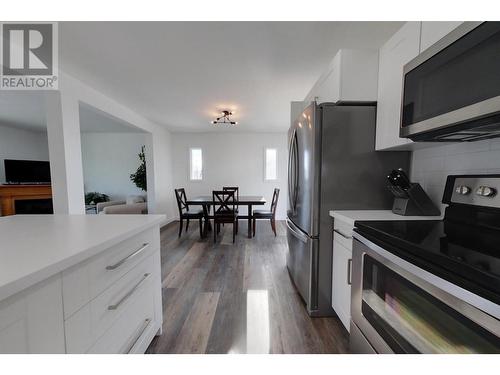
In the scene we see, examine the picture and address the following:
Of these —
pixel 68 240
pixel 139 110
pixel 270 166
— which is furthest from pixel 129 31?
pixel 270 166

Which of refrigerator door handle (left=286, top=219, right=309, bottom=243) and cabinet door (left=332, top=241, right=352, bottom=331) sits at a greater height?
refrigerator door handle (left=286, top=219, right=309, bottom=243)

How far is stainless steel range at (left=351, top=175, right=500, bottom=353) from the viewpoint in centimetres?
54

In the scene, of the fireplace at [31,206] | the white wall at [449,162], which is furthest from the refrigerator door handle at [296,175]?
the fireplace at [31,206]

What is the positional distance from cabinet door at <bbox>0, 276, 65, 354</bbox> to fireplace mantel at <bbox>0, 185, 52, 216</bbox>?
5506 mm

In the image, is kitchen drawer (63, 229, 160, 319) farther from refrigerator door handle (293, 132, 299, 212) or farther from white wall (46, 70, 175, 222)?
white wall (46, 70, 175, 222)

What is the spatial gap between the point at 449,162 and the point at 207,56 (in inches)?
81.0

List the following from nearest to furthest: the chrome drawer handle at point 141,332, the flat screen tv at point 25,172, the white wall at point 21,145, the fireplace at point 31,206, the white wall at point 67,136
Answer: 1. the chrome drawer handle at point 141,332
2. the white wall at point 67,136
3. the fireplace at point 31,206
4. the flat screen tv at point 25,172
5. the white wall at point 21,145

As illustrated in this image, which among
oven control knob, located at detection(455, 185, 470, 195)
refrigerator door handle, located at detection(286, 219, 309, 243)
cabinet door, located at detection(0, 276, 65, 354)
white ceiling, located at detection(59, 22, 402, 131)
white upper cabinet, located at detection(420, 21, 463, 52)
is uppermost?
white ceiling, located at detection(59, 22, 402, 131)

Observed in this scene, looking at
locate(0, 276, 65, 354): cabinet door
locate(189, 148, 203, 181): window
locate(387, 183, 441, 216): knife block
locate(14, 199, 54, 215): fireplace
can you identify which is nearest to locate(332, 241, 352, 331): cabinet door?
locate(387, 183, 441, 216): knife block

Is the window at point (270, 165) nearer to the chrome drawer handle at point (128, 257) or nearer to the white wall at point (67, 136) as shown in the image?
the white wall at point (67, 136)

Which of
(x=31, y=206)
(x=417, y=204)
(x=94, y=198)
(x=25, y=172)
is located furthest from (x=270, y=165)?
(x=25, y=172)

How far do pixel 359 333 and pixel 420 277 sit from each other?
588 mm

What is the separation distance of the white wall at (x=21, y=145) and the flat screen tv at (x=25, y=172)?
0.22 m

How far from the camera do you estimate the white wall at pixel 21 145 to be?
469 centimetres
